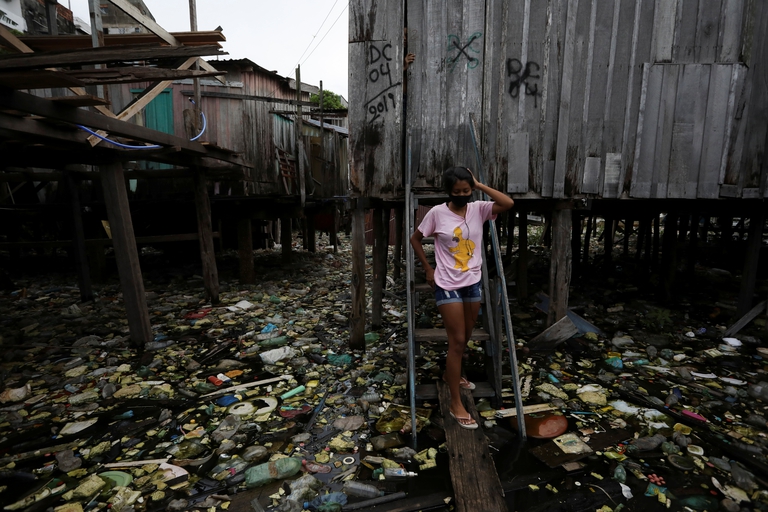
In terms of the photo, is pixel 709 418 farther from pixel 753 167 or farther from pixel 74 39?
pixel 74 39

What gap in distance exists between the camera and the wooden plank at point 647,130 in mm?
4570

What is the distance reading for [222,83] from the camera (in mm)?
9555

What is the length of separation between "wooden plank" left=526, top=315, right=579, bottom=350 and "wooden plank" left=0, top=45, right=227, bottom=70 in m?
4.64

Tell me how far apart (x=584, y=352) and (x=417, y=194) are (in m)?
→ 2.89

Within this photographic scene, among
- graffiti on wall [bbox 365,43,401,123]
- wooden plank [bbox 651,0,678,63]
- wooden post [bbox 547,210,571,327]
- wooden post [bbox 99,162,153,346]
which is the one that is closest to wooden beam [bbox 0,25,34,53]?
wooden post [bbox 99,162,153,346]

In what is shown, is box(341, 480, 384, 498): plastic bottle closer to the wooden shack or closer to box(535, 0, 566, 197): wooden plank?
the wooden shack

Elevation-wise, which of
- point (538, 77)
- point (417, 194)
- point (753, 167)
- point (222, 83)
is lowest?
→ point (417, 194)

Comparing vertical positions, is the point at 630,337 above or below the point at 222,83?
below

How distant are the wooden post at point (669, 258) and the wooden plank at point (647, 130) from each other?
238cm

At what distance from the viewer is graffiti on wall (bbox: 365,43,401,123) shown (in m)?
4.66

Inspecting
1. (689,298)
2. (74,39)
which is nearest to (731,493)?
(689,298)

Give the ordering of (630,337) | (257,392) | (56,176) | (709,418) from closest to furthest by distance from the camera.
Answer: (709,418)
(257,392)
(630,337)
(56,176)

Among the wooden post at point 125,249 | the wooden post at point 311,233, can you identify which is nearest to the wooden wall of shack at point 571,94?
the wooden post at point 125,249

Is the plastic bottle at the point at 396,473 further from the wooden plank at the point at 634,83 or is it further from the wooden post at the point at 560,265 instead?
the wooden plank at the point at 634,83
